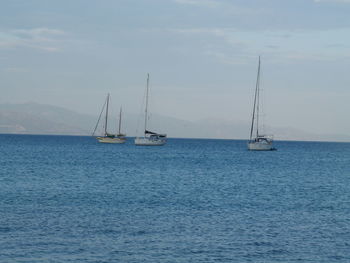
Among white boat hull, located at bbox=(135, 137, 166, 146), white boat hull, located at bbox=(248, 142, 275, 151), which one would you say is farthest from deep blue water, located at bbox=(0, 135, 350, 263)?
white boat hull, located at bbox=(135, 137, 166, 146)

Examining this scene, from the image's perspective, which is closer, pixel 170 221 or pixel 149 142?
pixel 170 221

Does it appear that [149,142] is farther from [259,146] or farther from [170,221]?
[170,221]

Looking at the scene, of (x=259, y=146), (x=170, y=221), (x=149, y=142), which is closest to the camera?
(x=170, y=221)

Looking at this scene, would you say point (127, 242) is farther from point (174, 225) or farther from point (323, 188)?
point (323, 188)

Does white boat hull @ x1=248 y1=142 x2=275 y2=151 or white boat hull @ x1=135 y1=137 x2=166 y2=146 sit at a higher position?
white boat hull @ x1=248 y1=142 x2=275 y2=151

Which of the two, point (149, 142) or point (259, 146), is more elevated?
point (259, 146)

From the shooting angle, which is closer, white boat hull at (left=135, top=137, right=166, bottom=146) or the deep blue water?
the deep blue water

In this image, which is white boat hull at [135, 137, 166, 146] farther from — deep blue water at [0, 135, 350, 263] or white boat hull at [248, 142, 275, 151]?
deep blue water at [0, 135, 350, 263]

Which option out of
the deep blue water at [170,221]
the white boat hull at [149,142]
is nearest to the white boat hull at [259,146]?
the white boat hull at [149,142]

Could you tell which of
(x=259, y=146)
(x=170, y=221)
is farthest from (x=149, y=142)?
(x=170, y=221)

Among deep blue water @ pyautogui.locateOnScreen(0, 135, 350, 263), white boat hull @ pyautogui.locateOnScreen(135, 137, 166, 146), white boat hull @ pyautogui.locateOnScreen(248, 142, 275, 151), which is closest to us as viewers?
deep blue water @ pyautogui.locateOnScreen(0, 135, 350, 263)

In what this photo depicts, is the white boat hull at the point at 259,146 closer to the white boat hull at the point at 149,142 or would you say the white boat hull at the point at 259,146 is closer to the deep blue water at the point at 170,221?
the white boat hull at the point at 149,142

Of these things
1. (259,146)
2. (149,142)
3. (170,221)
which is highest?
(259,146)

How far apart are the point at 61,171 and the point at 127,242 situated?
5368cm
